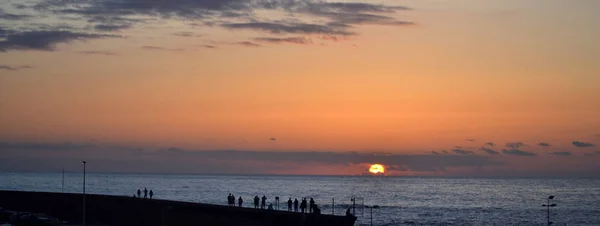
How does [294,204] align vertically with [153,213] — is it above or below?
above

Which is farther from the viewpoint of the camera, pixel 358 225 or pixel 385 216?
pixel 385 216

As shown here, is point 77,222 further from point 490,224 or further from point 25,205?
point 490,224

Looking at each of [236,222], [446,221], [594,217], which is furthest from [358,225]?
[594,217]

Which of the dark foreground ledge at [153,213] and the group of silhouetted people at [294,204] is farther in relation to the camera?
the group of silhouetted people at [294,204]

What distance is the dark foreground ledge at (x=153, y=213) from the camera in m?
48.9

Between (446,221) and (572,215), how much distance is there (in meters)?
24.2

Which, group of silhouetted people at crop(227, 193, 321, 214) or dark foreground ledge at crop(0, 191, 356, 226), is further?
group of silhouetted people at crop(227, 193, 321, 214)

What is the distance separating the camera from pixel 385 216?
95.8m

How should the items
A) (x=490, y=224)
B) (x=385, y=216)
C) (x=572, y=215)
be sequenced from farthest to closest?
(x=572, y=215), (x=385, y=216), (x=490, y=224)

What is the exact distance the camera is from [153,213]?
172ft

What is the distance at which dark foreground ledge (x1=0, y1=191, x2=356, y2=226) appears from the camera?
48.9 meters

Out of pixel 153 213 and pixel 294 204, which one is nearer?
pixel 153 213

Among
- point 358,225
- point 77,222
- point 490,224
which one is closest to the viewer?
point 77,222

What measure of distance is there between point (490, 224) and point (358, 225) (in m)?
18.7
